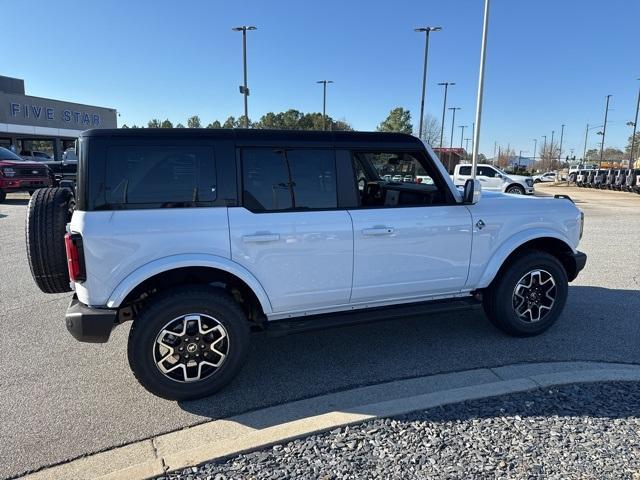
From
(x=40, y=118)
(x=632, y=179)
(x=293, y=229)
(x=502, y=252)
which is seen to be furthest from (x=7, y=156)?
(x=632, y=179)

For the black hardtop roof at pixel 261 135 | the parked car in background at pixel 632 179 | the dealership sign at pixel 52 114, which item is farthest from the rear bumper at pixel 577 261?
the dealership sign at pixel 52 114

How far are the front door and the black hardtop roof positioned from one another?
0.44 ft

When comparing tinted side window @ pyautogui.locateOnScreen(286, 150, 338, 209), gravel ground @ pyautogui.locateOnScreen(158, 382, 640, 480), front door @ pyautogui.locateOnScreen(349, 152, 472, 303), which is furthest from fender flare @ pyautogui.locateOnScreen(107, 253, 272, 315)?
gravel ground @ pyautogui.locateOnScreen(158, 382, 640, 480)

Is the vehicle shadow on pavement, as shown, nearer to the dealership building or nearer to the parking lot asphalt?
the parking lot asphalt

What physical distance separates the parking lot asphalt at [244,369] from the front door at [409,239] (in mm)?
578

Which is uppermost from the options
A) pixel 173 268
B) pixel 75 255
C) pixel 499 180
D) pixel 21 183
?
pixel 499 180

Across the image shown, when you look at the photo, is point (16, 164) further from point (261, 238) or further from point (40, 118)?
point (40, 118)

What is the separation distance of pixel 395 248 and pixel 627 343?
8.00ft

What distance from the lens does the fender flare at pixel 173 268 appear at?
10.1ft

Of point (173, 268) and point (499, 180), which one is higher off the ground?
point (499, 180)

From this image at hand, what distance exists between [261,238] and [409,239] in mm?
1235

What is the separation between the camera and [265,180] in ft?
11.2

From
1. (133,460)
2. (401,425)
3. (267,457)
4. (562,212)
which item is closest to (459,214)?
(562,212)

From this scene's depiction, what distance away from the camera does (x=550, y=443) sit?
2.71m
